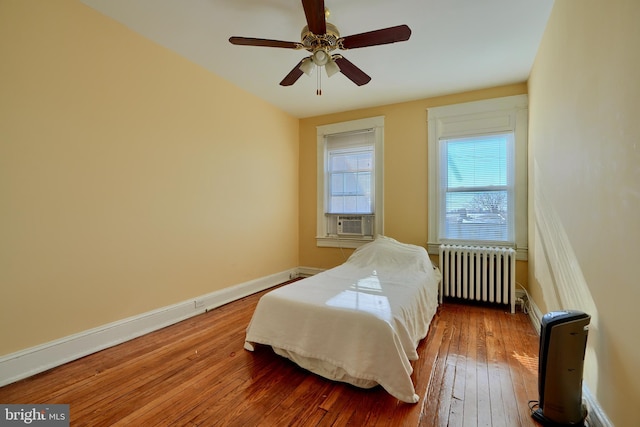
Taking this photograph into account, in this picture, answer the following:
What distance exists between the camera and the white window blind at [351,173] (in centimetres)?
434

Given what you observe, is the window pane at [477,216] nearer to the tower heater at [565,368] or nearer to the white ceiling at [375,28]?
the white ceiling at [375,28]

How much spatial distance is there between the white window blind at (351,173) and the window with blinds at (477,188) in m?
1.02

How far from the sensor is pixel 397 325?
1853 mm

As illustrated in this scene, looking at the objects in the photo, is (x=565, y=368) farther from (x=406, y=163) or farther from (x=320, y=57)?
(x=406, y=163)

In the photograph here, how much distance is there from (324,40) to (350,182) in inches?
101

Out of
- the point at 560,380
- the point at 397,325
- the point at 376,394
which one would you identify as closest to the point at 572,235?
the point at 560,380

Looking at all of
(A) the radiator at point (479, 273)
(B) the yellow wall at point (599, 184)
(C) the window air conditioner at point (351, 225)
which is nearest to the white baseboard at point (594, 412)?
(B) the yellow wall at point (599, 184)

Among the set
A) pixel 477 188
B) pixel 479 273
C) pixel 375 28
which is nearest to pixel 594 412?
pixel 479 273

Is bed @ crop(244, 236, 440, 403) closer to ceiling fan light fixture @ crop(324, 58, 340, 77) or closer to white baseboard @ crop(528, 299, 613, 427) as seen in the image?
white baseboard @ crop(528, 299, 613, 427)

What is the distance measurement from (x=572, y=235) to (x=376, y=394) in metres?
1.58

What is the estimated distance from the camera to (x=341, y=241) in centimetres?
450

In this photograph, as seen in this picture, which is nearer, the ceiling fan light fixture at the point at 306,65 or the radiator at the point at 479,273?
the ceiling fan light fixture at the point at 306,65

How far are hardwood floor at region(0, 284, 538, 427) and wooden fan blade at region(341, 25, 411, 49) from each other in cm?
234

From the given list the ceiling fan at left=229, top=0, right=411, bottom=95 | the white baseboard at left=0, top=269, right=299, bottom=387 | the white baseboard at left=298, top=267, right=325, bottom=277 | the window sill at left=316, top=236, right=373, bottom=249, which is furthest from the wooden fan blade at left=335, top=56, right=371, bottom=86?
the white baseboard at left=298, top=267, right=325, bottom=277
